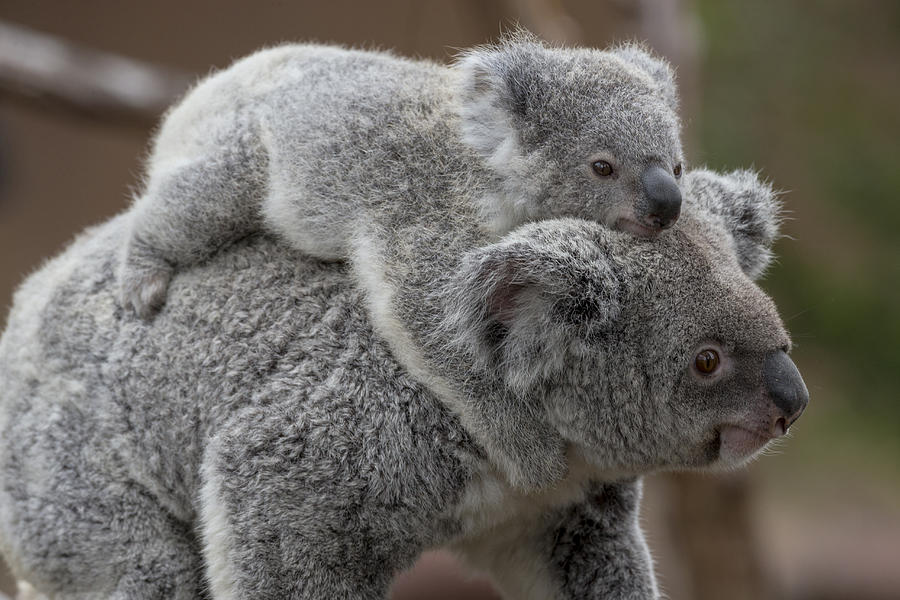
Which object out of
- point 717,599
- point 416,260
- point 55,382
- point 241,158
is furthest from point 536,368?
point 717,599

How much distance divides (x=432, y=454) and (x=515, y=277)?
0.48 metres

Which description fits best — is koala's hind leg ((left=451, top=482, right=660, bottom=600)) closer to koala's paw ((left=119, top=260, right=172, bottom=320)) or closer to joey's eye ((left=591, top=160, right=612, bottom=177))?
joey's eye ((left=591, top=160, right=612, bottom=177))

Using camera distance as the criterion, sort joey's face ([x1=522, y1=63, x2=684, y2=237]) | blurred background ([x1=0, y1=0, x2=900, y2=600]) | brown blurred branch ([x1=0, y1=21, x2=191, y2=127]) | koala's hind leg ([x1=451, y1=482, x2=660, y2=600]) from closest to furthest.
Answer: joey's face ([x1=522, y1=63, x2=684, y2=237]) → koala's hind leg ([x1=451, y1=482, x2=660, y2=600]) → brown blurred branch ([x1=0, y1=21, x2=191, y2=127]) → blurred background ([x1=0, y1=0, x2=900, y2=600])

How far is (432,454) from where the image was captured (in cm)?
264

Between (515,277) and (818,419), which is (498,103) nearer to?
(515,277)

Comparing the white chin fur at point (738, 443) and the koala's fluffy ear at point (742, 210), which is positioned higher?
the koala's fluffy ear at point (742, 210)

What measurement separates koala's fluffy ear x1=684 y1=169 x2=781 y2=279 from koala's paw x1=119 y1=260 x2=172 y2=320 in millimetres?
1448

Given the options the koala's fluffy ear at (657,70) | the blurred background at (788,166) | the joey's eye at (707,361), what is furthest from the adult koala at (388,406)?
the blurred background at (788,166)

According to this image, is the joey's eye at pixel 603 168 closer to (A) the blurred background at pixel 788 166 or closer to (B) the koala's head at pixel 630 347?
(B) the koala's head at pixel 630 347

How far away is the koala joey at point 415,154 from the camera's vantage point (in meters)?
2.67

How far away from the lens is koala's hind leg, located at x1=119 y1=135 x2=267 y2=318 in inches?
116

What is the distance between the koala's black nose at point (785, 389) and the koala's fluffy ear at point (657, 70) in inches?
32.0

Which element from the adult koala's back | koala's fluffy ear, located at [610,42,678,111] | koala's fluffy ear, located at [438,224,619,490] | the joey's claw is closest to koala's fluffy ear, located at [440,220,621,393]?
koala's fluffy ear, located at [438,224,619,490]

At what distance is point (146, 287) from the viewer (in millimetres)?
3002
